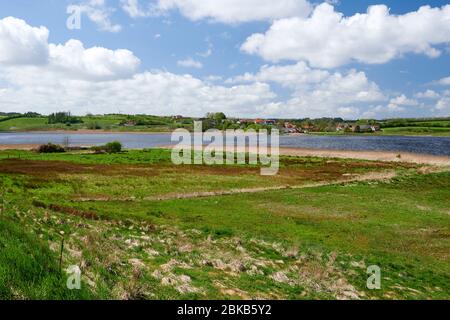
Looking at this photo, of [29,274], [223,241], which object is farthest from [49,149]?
[29,274]

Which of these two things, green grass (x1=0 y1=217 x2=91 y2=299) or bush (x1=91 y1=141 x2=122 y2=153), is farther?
bush (x1=91 y1=141 x2=122 y2=153)

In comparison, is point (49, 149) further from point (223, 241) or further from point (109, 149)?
point (223, 241)

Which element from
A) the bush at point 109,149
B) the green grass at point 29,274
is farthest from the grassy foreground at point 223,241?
the bush at point 109,149

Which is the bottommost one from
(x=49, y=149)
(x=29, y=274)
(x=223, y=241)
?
(x=223, y=241)

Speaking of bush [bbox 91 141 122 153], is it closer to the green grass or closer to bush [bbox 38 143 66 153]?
bush [bbox 38 143 66 153]

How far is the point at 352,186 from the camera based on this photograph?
50531mm

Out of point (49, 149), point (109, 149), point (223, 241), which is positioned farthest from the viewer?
point (109, 149)

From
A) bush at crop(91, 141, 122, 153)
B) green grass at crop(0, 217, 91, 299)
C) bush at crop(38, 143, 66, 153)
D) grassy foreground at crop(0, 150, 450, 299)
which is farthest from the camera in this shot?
bush at crop(91, 141, 122, 153)

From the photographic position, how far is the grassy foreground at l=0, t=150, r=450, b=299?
11.3 meters

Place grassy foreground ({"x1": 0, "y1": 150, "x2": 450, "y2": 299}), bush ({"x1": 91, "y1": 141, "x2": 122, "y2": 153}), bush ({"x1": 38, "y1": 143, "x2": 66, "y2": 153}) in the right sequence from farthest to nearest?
1. bush ({"x1": 91, "y1": 141, "x2": 122, "y2": 153})
2. bush ({"x1": 38, "y1": 143, "x2": 66, "y2": 153})
3. grassy foreground ({"x1": 0, "y1": 150, "x2": 450, "y2": 299})

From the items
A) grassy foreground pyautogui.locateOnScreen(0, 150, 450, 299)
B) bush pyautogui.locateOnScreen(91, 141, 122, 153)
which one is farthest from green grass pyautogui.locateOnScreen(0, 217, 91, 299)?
bush pyautogui.locateOnScreen(91, 141, 122, 153)

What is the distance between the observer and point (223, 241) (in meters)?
21.6
